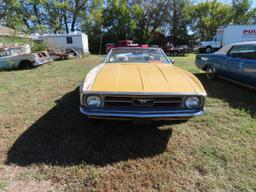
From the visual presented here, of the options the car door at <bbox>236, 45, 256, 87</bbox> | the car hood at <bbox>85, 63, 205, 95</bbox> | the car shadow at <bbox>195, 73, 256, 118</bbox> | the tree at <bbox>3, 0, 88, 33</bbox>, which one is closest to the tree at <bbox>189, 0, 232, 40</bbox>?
the tree at <bbox>3, 0, 88, 33</bbox>

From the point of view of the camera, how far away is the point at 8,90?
645 centimetres

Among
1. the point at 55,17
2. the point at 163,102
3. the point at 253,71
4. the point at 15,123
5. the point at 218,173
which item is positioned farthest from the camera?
the point at 55,17

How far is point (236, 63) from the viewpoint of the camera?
5.97 m

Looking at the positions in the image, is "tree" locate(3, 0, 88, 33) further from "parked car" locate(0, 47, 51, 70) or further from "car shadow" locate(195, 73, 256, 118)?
"car shadow" locate(195, 73, 256, 118)

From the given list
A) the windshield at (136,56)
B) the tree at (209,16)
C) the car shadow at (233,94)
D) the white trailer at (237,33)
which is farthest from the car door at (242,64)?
the tree at (209,16)

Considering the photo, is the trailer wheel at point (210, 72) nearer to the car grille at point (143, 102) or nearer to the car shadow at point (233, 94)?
the car shadow at point (233, 94)

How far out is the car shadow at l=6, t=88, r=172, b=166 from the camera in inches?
111

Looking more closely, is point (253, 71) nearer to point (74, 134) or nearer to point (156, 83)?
point (156, 83)

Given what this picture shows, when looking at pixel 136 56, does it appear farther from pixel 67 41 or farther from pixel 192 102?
pixel 67 41

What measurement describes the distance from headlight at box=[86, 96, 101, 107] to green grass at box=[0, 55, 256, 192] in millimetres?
632

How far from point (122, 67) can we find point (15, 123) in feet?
7.28

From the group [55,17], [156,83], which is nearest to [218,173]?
[156,83]

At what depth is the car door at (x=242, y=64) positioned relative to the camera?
542 cm

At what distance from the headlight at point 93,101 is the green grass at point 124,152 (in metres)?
0.63
